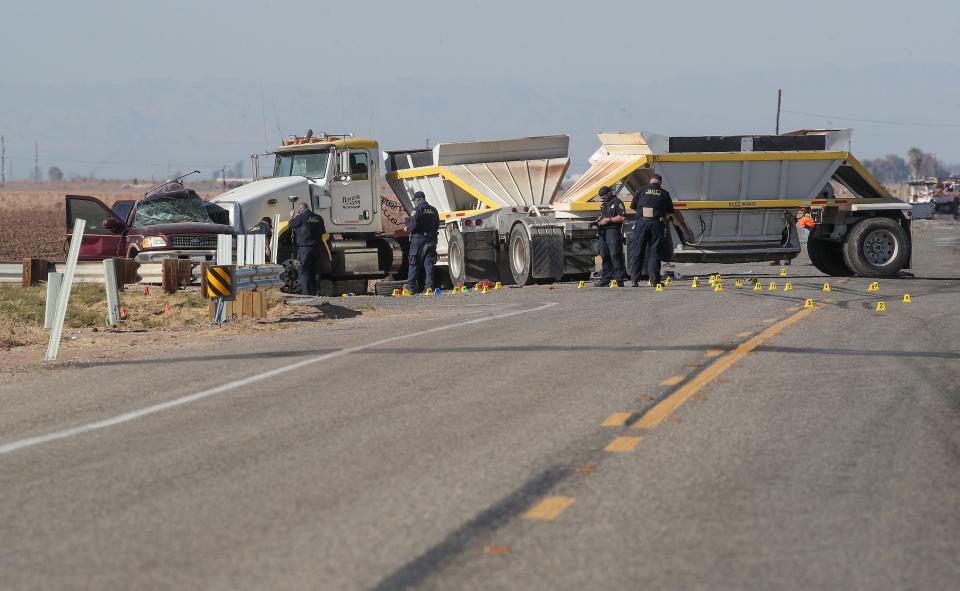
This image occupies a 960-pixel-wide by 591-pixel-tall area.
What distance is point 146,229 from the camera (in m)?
24.2

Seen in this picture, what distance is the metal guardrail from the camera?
22328 mm

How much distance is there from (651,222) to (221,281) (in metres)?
7.80

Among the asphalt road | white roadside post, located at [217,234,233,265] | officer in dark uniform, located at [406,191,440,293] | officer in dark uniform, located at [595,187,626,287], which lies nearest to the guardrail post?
white roadside post, located at [217,234,233,265]

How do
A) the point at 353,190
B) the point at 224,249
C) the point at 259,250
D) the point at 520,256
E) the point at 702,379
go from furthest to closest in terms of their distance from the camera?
the point at 353,190, the point at 520,256, the point at 259,250, the point at 224,249, the point at 702,379

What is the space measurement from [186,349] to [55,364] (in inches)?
60.5

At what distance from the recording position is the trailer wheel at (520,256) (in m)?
24.1

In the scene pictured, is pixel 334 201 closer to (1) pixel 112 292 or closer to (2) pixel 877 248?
(1) pixel 112 292

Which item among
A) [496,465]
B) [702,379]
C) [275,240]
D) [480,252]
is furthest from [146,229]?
[496,465]

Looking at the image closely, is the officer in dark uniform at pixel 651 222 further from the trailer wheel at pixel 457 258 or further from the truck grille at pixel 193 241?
the truck grille at pixel 193 241

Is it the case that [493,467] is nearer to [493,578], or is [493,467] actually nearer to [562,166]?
[493,578]

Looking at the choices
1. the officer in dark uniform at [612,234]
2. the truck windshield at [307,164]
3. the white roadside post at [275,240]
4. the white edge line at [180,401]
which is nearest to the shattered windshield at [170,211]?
the white roadside post at [275,240]

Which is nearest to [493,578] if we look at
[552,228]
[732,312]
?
[732,312]

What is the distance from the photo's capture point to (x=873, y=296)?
20094 millimetres

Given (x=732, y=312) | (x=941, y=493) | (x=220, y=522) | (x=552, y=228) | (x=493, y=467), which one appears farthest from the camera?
(x=552, y=228)
